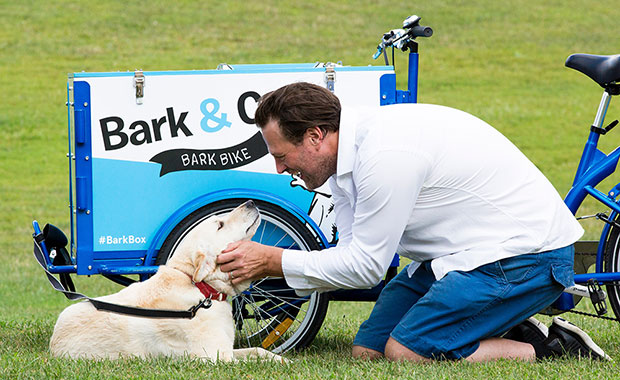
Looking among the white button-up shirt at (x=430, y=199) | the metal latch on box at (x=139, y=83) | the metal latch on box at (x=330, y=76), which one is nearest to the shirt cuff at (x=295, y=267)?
the white button-up shirt at (x=430, y=199)

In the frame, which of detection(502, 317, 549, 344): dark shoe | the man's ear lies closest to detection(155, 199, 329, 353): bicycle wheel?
the man's ear

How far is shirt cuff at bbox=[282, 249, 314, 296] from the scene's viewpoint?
12.4ft

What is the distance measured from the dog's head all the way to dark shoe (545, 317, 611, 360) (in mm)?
1520

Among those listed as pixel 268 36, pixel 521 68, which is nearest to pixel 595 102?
pixel 521 68

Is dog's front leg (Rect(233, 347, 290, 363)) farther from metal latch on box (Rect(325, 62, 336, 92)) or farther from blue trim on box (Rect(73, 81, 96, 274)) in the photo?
metal latch on box (Rect(325, 62, 336, 92))

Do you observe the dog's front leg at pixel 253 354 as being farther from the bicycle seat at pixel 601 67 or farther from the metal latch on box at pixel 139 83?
the bicycle seat at pixel 601 67

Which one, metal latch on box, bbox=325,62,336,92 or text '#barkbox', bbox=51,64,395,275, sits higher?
metal latch on box, bbox=325,62,336,92

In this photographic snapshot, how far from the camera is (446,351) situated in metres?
3.85

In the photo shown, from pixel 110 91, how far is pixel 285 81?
2.98ft

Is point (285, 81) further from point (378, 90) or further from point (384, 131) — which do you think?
point (384, 131)

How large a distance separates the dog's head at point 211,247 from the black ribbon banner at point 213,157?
42cm

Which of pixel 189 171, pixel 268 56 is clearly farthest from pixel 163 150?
pixel 268 56

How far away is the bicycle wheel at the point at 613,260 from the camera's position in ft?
14.5

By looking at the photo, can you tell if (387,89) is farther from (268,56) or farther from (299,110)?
(268,56)
